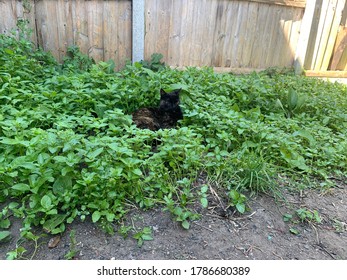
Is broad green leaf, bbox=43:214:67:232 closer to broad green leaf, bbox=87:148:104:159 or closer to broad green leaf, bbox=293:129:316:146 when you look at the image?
broad green leaf, bbox=87:148:104:159

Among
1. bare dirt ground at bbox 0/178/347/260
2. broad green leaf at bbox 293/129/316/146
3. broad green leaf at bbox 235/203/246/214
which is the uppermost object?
broad green leaf at bbox 293/129/316/146

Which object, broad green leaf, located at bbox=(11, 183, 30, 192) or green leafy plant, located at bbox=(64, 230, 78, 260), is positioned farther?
broad green leaf, located at bbox=(11, 183, 30, 192)

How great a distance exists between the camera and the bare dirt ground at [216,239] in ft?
5.52

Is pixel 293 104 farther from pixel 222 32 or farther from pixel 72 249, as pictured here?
pixel 72 249

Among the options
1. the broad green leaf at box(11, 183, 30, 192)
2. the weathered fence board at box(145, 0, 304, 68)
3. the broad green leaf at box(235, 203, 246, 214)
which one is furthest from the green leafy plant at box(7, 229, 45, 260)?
the weathered fence board at box(145, 0, 304, 68)

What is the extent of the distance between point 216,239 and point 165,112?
157cm

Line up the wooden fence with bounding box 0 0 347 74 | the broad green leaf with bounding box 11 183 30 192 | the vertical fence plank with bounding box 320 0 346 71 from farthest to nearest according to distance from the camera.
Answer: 1. the vertical fence plank with bounding box 320 0 346 71
2. the wooden fence with bounding box 0 0 347 74
3. the broad green leaf with bounding box 11 183 30 192

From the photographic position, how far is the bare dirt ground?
5.52ft

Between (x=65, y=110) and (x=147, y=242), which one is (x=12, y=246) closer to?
(x=147, y=242)

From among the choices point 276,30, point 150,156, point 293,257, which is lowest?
point 293,257

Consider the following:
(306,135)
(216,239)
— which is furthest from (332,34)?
(216,239)
